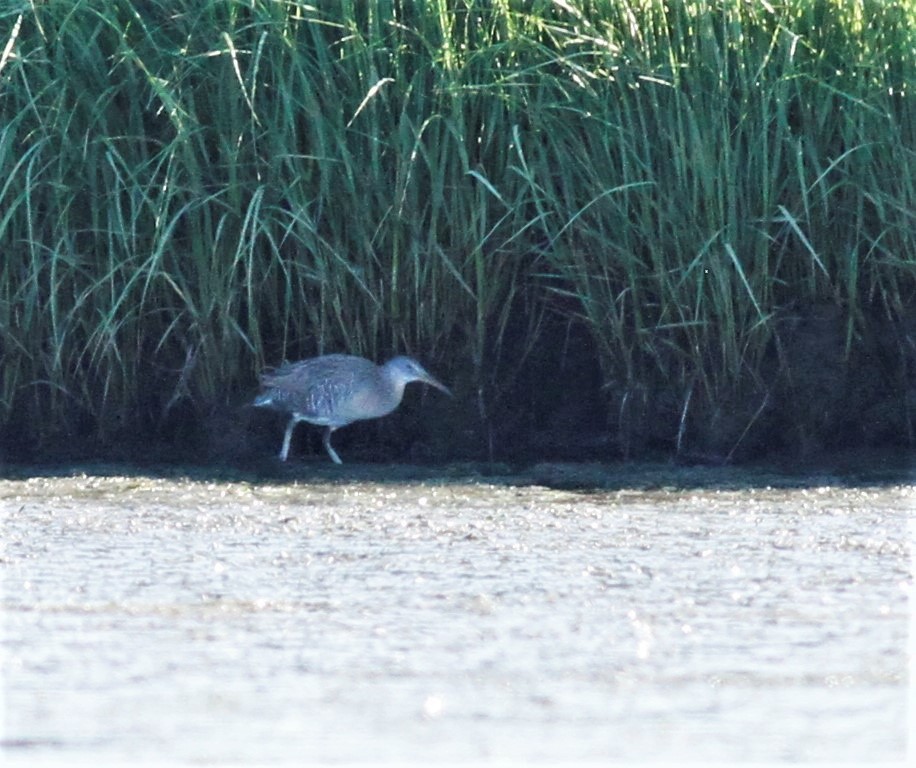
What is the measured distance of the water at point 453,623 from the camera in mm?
2941

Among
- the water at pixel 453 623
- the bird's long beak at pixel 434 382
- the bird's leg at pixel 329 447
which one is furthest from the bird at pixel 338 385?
the water at pixel 453 623

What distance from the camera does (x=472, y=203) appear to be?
5559mm

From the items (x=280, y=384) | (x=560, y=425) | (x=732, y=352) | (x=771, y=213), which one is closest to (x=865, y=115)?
(x=771, y=213)

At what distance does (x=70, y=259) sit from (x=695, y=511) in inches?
81.3

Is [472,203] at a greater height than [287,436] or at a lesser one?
greater

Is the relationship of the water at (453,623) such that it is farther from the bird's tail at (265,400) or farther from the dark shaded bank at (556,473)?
the bird's tail at (265,400)

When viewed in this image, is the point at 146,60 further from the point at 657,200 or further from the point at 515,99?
the point at 657,200

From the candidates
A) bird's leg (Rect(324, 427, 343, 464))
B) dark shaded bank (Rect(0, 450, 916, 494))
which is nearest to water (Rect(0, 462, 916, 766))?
dark shaded bank (Rect(0, 450, 916, 494))

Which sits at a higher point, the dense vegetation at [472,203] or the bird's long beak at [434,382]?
the dense vegetation at [472,203]

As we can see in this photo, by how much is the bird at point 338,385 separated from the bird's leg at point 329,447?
14 centimetres

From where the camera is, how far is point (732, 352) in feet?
18.1

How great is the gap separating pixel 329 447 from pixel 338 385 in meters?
0.34

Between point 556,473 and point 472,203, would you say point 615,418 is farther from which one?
point 472,203

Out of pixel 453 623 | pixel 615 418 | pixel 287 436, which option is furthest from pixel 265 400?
pixel 453 623
